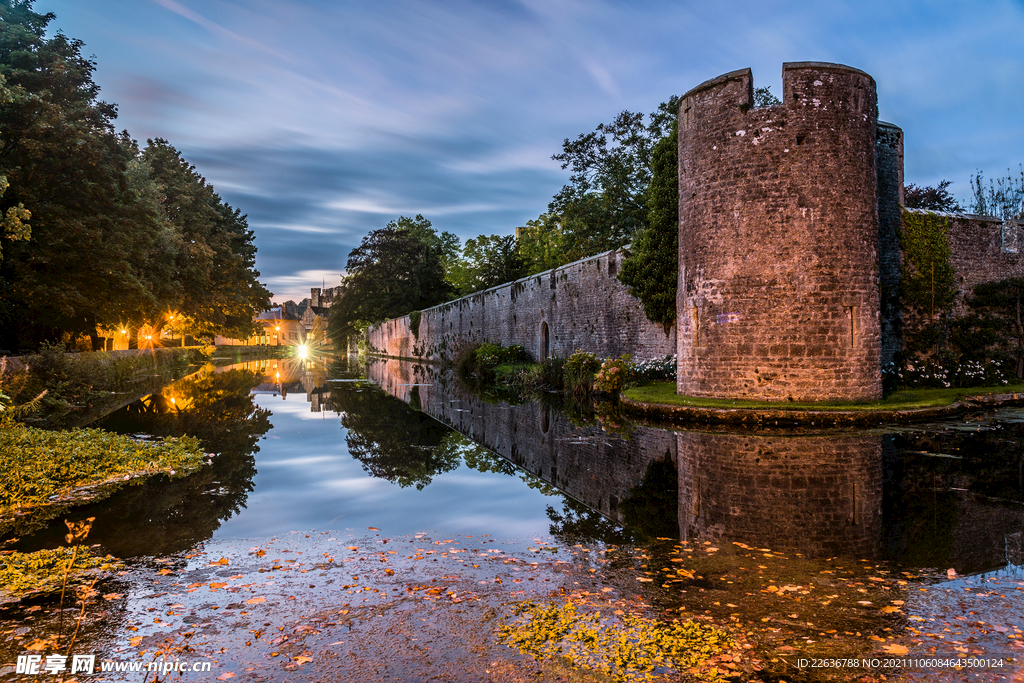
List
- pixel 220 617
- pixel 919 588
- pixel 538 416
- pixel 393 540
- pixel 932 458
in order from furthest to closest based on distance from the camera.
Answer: pixel 538 416 → pixel 932 458 → pixel 393 540 → pixel 919 588 → pixel 220 617

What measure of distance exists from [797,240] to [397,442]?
27.6 feet

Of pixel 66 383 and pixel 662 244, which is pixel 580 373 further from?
pixel 66 383

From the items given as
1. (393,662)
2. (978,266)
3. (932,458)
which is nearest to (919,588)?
(393,662)

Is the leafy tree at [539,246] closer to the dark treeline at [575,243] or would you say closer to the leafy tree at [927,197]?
the dark treeline at [575,243]

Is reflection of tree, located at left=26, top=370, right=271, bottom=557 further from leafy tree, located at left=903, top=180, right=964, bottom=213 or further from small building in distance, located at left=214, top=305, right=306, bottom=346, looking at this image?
small building in distance, located at left=214, top=305, right=306, bottom=346

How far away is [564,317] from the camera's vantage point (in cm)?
2545

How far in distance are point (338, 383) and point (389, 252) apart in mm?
32608

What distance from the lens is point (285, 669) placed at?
123 inches

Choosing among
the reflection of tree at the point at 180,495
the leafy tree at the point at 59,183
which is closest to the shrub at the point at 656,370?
the reflection of tree at the point at 180,495

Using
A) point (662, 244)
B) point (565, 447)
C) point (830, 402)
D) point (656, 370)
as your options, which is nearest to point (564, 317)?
point (656, 370)

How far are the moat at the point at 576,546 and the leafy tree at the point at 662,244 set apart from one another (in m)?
7.96

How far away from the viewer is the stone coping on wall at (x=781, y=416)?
38.8ft

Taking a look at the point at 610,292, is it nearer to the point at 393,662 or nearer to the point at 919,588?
the point at 919,588

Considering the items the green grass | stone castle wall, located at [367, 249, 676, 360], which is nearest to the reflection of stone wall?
the green grass
